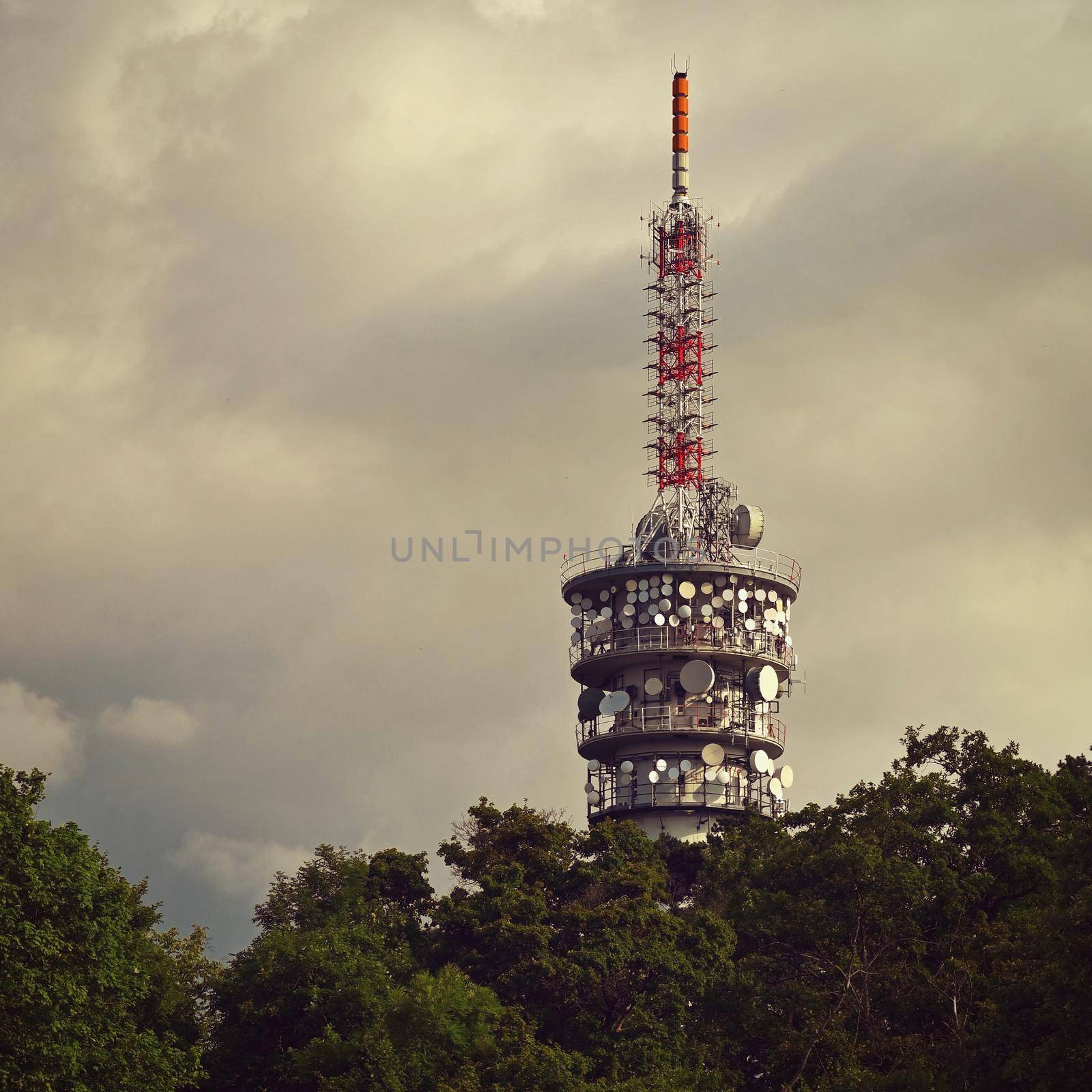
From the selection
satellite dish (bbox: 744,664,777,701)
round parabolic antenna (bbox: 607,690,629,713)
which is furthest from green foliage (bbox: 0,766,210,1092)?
satellite dish (bbox: 744,664,777,701)

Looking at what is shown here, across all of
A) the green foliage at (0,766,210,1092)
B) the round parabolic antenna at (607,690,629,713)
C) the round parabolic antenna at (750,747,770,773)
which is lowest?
the green foliage at (0,766,210,1092)

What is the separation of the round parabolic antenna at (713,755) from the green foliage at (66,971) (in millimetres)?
34508

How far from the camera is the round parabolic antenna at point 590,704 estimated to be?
93688mm

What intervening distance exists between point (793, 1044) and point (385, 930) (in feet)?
66.4

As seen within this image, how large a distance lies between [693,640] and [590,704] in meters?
5.48

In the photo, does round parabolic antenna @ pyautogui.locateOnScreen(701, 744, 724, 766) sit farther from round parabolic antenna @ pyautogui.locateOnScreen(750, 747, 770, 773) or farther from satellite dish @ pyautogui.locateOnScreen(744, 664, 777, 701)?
satellite dish @ pyautogui.locateOnScreen(744, 664, 777, 701)

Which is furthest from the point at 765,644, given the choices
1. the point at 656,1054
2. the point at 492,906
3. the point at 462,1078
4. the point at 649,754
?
the point at 462,1078

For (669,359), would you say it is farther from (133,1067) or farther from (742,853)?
(133,1067)

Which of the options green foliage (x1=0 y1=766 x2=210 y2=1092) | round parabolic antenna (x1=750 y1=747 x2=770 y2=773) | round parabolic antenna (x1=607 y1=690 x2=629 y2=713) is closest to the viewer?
green foliage (x1=0 y1=766 x2=210 y2=1092)

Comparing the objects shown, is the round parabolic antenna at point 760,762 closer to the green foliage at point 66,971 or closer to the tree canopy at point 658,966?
the tree canopy at point 658,966

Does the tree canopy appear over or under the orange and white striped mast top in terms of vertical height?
under

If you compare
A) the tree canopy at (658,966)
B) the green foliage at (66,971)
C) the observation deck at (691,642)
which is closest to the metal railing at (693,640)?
the observation deck at (691,642)

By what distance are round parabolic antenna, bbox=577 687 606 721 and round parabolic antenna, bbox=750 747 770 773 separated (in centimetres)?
721

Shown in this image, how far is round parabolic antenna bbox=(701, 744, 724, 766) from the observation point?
91.0 metres
